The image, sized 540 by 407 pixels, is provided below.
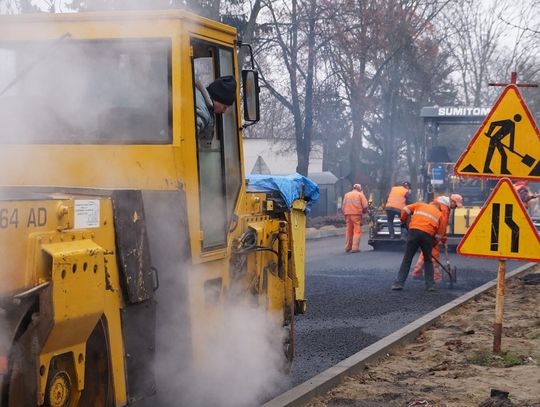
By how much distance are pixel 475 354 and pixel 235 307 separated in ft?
9.69

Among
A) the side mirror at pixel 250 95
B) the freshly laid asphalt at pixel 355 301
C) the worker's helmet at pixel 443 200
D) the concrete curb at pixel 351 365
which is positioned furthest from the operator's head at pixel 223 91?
the worker's helmet at pixel 443 200

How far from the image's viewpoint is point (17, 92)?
5.91m

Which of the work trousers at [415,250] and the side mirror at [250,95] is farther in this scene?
the work trousers at [415,250]

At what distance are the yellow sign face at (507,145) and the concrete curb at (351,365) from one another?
5.79 ft

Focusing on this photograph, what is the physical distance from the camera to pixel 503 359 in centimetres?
821

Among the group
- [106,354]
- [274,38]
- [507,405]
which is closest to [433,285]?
[507,405]

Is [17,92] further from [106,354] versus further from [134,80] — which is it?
[106,354]

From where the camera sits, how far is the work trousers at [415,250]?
14094 mm

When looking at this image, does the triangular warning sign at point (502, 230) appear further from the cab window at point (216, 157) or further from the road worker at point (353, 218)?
the road worker at point (353, 218)

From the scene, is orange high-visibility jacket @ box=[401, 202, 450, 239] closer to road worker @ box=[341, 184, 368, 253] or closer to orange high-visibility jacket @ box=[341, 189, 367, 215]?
road worker @ box=[341, 184, 368, 253]

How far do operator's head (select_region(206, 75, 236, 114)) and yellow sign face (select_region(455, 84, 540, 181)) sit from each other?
2848 millimetres

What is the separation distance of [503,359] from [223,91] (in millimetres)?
3659

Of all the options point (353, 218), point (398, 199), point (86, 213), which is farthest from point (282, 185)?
point (398, 199)

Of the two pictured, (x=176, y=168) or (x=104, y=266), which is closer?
(x=104, y=266)
